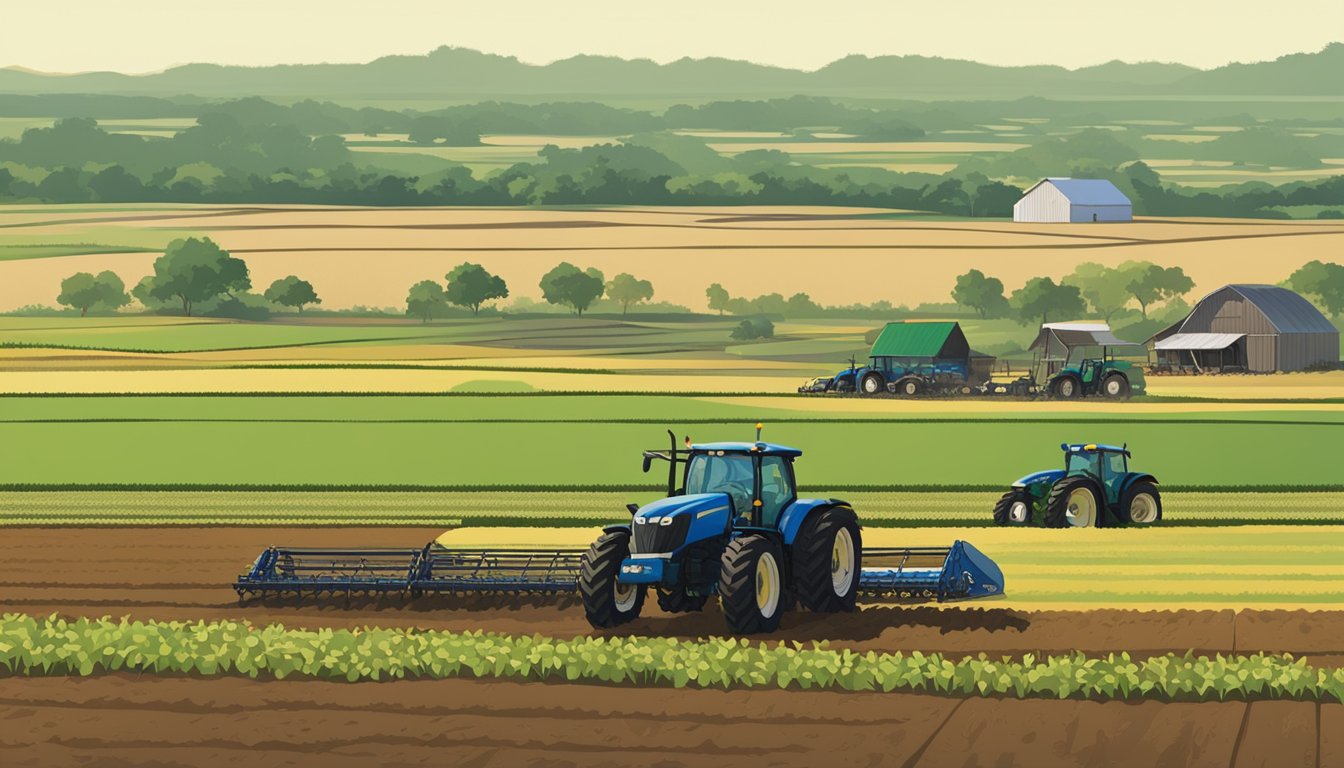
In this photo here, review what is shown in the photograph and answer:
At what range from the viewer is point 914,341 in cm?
7438

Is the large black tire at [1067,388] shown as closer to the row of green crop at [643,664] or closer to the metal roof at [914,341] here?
the metal roof at [914,341]

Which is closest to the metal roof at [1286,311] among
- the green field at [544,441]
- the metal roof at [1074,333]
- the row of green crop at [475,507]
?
the metal roof at [1074,333]

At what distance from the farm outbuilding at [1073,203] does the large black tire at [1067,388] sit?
41852 millimetres

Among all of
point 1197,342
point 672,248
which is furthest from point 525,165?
point 1197,342

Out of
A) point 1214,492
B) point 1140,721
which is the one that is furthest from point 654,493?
point 1140,721

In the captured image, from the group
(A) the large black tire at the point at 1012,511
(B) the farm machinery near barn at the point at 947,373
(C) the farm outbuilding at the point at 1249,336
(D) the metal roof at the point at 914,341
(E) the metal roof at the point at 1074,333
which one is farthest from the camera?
(C) the farm outbuilding at the point at 1249,336

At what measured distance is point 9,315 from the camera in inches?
3553

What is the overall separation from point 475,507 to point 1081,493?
1330 cm

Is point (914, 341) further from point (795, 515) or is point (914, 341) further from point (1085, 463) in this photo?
point (795, 515)

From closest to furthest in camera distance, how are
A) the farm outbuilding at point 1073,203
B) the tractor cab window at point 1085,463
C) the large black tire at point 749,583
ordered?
the large black tire at point 749,583, the tractor cab window at point 1085,463, the farm outbuilding at point 1073,203

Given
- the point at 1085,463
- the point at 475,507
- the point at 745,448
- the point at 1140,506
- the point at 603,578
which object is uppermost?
the point at 745,448

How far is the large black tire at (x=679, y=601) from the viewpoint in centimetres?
2706

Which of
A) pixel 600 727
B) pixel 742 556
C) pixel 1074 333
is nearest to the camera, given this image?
pixel 600 727

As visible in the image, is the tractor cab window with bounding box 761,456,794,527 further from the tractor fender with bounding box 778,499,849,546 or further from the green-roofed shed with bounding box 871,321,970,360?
the green-roofed shed with bounding box 871,321,970,360
